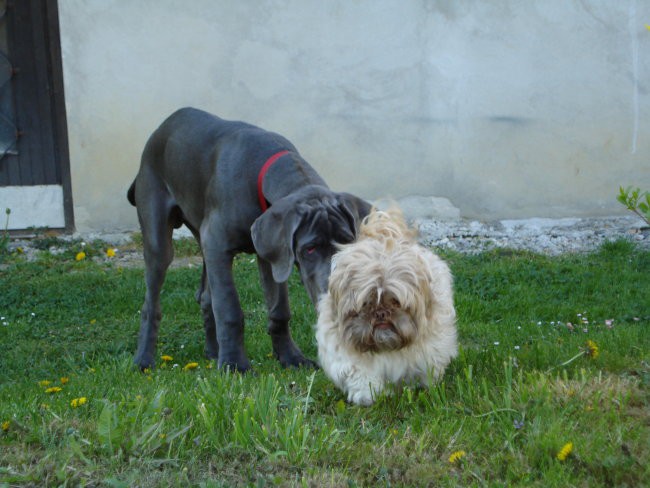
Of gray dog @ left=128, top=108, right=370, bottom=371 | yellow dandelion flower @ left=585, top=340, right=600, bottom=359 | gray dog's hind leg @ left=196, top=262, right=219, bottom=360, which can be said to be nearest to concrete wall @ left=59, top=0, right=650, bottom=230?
gray dog @ left=128, top=108, right=370, bottom=371

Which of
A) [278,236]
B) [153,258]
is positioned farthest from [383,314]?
[153,258]

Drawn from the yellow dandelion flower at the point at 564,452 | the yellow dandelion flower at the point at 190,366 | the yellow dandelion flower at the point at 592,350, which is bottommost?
the yellow dandelion flower at the point at 190,366

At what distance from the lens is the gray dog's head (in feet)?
14.0

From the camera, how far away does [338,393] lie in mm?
4090

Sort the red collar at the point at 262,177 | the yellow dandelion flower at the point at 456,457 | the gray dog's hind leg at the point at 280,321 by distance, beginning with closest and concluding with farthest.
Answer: the yellow dandelion flower at the point at 456,457 → the red collar at the point at 262,177 → the gray dog's hind leg at the point at 280,321

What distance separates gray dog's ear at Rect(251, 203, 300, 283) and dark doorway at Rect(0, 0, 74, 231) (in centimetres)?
571

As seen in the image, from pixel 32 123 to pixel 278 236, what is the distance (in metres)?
6.29

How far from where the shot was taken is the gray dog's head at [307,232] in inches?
168

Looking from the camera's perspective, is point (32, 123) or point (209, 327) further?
point (32, 123)

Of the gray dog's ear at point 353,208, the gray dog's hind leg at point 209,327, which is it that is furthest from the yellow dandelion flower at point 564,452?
the gray dog's hind leg at point 209,327

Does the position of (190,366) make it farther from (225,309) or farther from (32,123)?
(32,123)

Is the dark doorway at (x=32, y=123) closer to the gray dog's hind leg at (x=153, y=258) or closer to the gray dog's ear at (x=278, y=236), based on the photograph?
the gray dog's hind leg at (x=153, y=258)

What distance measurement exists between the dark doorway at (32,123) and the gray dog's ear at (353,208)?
5.78m

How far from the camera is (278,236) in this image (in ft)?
14.3
